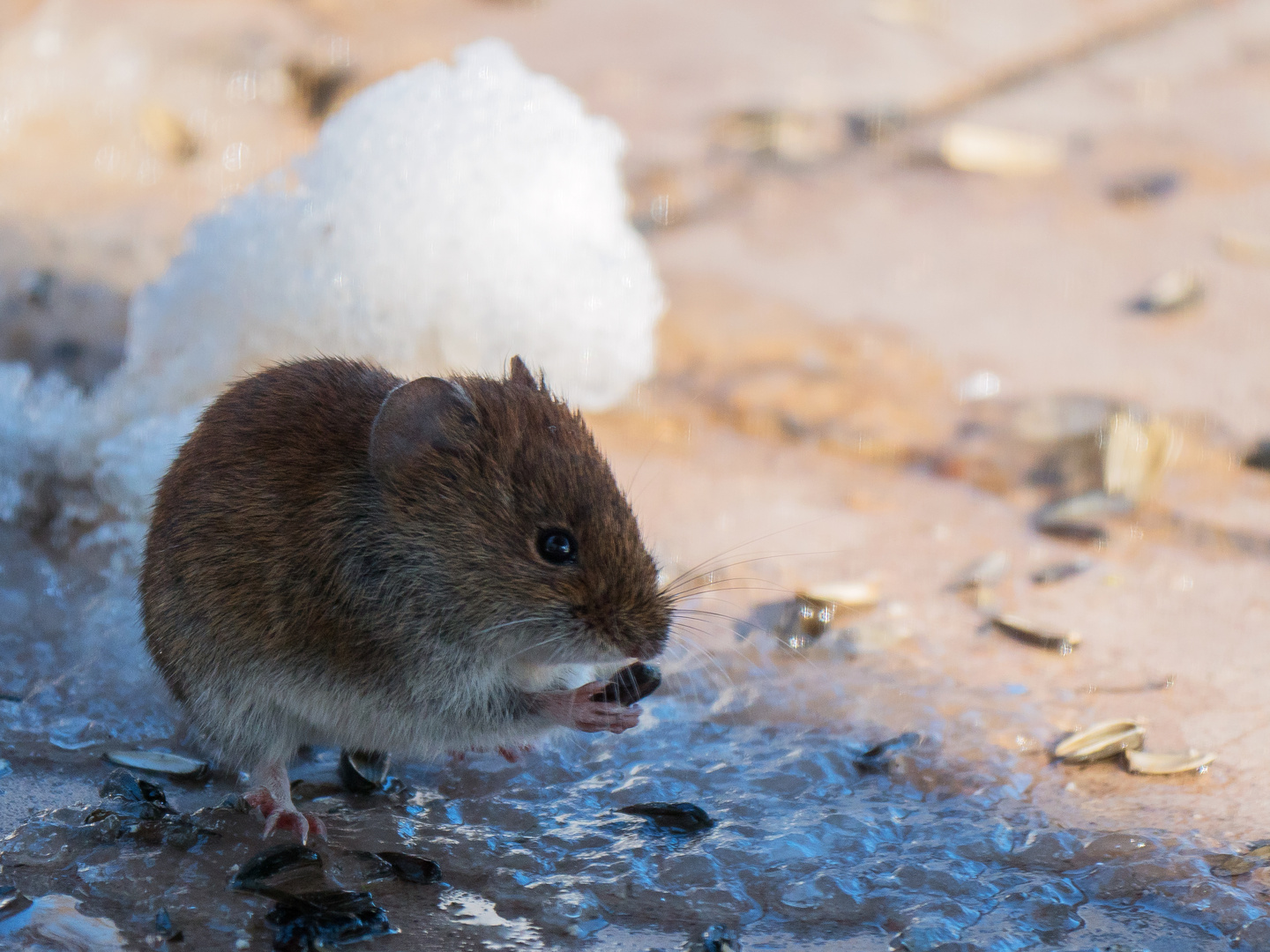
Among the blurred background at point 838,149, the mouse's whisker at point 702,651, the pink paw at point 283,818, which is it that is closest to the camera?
the pink paw at point 283,818

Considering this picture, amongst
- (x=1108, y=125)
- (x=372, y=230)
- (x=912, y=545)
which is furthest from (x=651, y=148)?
(x=912, y=545)

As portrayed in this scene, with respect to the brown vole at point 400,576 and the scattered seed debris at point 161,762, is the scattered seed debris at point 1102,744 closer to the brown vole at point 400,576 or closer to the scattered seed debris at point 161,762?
the brown vole at point 400,576

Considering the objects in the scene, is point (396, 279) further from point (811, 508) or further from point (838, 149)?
point (838, 149)

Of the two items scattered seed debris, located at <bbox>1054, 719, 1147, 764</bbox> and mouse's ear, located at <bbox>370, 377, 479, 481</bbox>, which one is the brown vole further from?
scattered seed debris, located at <bbox>1054, 719, 1147, 764</bbox>

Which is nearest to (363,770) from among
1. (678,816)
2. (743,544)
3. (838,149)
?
(678,816)

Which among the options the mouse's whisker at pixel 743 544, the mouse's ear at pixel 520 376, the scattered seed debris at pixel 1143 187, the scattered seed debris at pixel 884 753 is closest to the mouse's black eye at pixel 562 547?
the mouse's ear at pixel 520 376

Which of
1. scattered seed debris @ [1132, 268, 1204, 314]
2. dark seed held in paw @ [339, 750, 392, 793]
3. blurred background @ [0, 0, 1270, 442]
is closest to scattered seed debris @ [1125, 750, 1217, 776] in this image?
dark seed held in paw @ [339, 750, 392, 793]

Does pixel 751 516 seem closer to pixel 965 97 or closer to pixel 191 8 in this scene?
pixel 965 97
